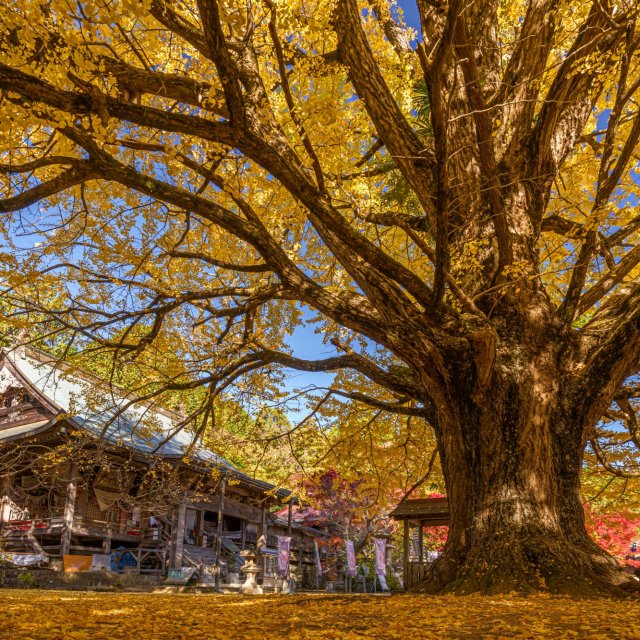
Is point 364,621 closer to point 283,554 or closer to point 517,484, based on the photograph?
point 517,484

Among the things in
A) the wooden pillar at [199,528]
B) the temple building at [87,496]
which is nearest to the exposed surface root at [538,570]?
the temple building at [87,496]

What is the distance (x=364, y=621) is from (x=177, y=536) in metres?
13.5

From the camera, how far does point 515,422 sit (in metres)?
4.68

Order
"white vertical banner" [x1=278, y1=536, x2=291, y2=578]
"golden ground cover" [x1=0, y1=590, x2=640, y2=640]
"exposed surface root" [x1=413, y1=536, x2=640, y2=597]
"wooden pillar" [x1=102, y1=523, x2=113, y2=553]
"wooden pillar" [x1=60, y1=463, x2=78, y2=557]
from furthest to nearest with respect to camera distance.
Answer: "white vertical banner" [x1=278, y1=536, x2=291, y2=578] → "wooden pillar" [x1=102, y1=523, x2=113, y2=553] → "wooden pillar" [x1=60, y1=463, x2=78, y2=557] → "exposed surface root" [x1=413, y1=536, x2=640, y2=597] → "golden ground cover" [x1=0, y1=590, x2=640, y2=640]

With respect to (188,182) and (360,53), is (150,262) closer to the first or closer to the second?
(188,182)

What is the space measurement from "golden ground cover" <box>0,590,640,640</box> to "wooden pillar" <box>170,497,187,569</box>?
11.9 m

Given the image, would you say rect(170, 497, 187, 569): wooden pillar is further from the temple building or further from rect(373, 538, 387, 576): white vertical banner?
rect(373, 538, 387, 576): white vertical banner

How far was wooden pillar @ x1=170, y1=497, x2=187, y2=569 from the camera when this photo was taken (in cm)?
1455

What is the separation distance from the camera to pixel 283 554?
16.9 metres

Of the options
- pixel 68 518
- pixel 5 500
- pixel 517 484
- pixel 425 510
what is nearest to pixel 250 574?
pixel 68 518

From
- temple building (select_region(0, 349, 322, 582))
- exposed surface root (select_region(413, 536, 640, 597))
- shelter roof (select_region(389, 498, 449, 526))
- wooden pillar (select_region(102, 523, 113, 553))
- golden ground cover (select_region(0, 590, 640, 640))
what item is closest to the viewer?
golden ground cover (select_region(0, 590, 640, 640))

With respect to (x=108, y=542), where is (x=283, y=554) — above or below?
below

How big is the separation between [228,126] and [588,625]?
3.86m

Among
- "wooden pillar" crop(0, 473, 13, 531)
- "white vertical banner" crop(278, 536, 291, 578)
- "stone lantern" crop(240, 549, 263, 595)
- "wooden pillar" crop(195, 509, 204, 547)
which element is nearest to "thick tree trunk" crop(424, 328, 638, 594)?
"stone lantern" crop(240, 549, 263, 595)
